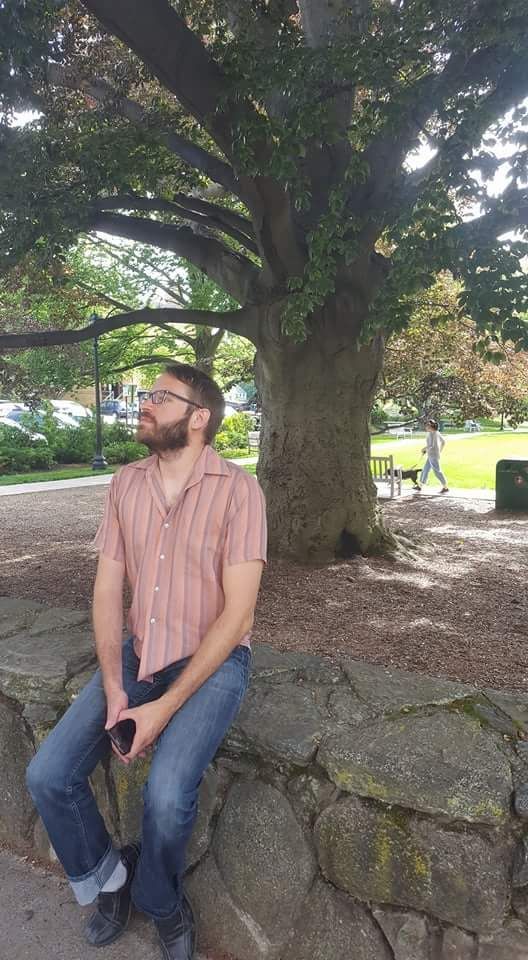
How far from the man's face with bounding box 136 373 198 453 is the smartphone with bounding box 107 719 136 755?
981 mm

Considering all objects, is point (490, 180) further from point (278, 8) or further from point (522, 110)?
point (278, 8)

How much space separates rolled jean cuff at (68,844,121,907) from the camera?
7.11 ft

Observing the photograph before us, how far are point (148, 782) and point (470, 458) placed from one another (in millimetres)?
21728

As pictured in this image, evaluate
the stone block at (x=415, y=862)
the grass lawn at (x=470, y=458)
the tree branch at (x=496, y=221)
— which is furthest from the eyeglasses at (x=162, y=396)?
the grass lawn at (x=470, y=458)

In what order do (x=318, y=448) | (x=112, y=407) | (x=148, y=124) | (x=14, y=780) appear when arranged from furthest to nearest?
(x=112, y=407)
(x=318, y=448)
(x=148, y=124)
(x=14, y=780)

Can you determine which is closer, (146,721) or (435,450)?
(146,721)

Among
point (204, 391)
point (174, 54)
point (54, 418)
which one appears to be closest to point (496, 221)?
point (174, 54)

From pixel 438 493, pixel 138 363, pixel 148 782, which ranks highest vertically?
pixel 138 363

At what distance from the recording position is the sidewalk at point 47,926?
2.14 m

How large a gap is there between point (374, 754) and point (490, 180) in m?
3.82

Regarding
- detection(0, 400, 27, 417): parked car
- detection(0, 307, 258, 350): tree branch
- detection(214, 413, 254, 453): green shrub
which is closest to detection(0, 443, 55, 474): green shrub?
detection(214, 413, 254, 453): green shrub

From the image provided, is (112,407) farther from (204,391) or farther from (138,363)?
(204,391)

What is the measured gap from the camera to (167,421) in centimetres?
251

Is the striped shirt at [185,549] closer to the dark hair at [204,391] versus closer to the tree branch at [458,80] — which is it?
the dark hair at [204,391]
